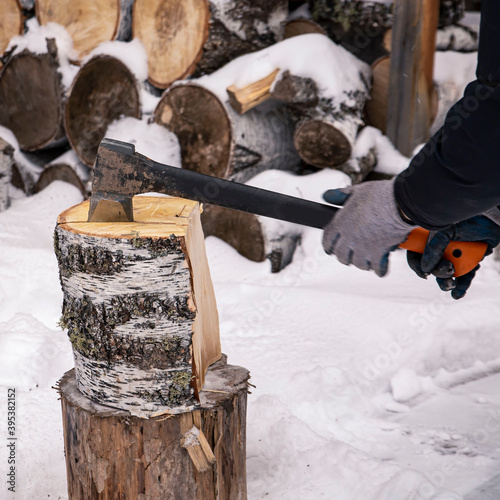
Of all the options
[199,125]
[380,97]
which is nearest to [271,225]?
[199,125]

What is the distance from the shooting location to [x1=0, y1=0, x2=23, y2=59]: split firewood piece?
14.5ft

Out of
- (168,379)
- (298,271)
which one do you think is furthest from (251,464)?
(298,271)

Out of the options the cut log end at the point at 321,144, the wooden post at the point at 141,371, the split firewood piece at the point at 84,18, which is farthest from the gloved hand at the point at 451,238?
the split firewood piece at the point at 84,18

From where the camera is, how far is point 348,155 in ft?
11.2

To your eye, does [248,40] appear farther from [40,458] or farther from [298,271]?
[40,458]

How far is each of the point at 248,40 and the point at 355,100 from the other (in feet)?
2.75

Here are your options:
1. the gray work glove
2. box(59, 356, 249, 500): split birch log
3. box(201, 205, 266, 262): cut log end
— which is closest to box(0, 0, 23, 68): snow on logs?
box(201, 205, 266, 262): cut log end

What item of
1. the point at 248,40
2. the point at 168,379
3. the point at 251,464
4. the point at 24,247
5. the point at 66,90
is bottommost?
the point at 251,464

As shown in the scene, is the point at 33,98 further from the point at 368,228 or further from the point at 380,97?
the point at 368,228

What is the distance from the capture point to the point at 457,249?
1.58m

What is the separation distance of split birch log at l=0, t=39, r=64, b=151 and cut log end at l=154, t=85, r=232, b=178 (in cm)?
109

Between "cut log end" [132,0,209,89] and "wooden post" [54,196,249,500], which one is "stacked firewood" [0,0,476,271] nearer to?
"cut log end" [132,0,209,89]

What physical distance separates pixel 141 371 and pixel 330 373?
116 cm

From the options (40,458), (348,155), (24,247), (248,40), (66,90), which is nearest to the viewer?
(40,458)
